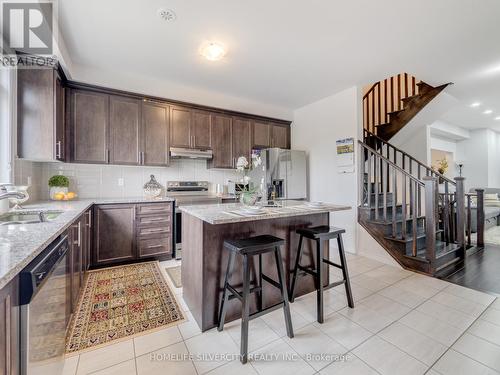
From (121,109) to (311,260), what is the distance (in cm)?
326

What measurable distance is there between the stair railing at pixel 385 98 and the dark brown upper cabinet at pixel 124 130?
4.37 metres

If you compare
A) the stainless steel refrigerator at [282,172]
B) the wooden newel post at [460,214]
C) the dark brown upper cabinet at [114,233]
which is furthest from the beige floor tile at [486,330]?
the dark brown upper cabinet at [114,233]

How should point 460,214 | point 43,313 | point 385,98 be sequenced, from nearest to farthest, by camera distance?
1. point 43,313
2. point 460,214
3. point 385,98

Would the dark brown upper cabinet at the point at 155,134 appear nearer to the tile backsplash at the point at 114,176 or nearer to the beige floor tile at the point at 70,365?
the tile backsplash at the point at 114,176

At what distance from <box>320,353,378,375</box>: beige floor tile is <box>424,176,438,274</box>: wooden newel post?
80.5 inches

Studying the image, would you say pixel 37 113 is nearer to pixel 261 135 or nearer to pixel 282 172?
pixel 261 135

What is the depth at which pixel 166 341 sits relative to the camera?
67.6 inches

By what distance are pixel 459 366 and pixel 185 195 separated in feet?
12.0

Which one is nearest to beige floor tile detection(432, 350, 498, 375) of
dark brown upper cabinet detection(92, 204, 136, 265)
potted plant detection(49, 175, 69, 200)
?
dark brown upper cabinet detection(92, 204, 136, 265)

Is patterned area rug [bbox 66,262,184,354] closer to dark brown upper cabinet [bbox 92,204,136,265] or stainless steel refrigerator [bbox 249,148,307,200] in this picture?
dark brown upper cabinet [bbox 92,204,136,265]

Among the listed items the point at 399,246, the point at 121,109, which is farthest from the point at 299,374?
the point at 121,109

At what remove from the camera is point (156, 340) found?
5.67 ft

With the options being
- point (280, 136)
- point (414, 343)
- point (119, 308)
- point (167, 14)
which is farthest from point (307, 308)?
point (280, 136)

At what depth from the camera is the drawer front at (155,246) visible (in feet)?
10.6
